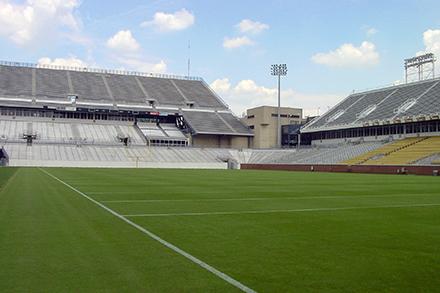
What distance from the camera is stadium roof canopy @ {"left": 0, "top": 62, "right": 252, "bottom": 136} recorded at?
91625 mm

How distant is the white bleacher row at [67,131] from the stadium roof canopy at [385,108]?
113ft

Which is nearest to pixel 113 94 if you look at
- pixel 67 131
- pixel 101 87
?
pixel 101 87

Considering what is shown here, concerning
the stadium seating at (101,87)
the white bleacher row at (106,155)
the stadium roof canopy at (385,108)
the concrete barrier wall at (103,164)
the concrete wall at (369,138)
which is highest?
the stadium seating at (101,87)

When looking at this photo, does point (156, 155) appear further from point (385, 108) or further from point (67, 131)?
point (385, 108)

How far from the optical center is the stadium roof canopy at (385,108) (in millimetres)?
64438

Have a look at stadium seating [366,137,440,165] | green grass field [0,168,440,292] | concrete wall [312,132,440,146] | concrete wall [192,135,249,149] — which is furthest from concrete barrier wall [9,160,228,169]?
green grass field [0,168,440,292]

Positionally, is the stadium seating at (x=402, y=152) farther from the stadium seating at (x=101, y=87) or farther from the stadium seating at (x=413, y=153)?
the stadium seating at (x=101, y=87)

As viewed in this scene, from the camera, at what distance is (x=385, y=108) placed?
72.9 metres

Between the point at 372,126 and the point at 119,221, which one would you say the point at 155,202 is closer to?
the point at 119,221

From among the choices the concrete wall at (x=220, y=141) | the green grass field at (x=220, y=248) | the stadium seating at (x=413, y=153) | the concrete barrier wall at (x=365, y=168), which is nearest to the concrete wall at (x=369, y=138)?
the stadium seating at (x=413, y=153)

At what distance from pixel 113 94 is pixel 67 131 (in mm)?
14992

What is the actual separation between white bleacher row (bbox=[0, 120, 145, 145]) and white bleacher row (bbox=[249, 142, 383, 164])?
22.9m

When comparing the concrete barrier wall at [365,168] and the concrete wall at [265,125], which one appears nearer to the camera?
the concrete barrier wall at [365,168]

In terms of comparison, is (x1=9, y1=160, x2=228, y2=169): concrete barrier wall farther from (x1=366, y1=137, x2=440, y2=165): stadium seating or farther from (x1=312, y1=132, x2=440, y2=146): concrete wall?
(x1=366, y1=137, x2=440, y2=165): stadium seating
